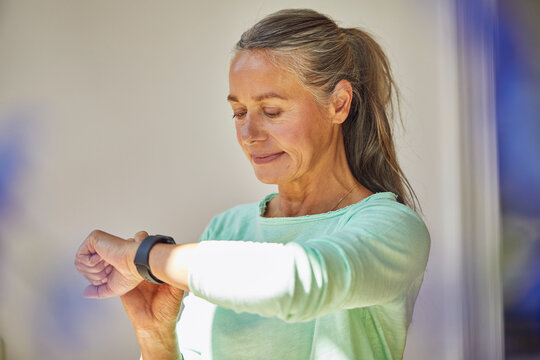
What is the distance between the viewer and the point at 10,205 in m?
2.72

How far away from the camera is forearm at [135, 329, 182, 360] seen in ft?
5.23

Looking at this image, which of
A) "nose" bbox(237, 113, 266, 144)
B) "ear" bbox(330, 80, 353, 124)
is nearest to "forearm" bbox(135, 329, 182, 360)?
"nose" bbox(237, 113, 266, 144)

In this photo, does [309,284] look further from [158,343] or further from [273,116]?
[158,343]

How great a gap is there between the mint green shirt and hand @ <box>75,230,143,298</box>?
0.24 metres

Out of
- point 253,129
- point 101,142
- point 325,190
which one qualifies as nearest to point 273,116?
point 253,129

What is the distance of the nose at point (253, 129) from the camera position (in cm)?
144

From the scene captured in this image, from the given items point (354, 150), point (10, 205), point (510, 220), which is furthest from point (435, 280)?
point (10, 205)

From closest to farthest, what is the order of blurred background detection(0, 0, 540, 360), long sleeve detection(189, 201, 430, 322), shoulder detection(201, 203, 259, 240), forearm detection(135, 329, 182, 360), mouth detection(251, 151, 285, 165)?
1. long sleeve detection(189, 201, 430, 322)
2. mouth detection(251, 151, 285, 165)
3. forearm detection(135, 329, 182, 360)
4. shoulder detection(201, 203, 259, 240)
5. blurred background detection(0, 0, 540, 360)

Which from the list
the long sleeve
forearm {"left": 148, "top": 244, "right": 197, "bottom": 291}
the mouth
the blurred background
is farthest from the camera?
the blurred background

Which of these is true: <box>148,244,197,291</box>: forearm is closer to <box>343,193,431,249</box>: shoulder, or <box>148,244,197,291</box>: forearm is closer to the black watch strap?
the black watch strap

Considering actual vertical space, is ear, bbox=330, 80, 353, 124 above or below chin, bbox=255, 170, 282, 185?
above

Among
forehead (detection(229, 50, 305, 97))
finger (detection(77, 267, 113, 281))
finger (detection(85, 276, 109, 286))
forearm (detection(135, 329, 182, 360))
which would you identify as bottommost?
forearm (detection(135, 329, 182, 360))

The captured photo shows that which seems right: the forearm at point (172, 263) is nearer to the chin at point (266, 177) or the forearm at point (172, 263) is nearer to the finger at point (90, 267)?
the finger at point (90, 267)

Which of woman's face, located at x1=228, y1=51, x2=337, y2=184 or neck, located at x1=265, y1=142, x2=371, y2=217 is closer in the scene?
woman's face, located at x1=228, y1=51, x2=337, y2=184
